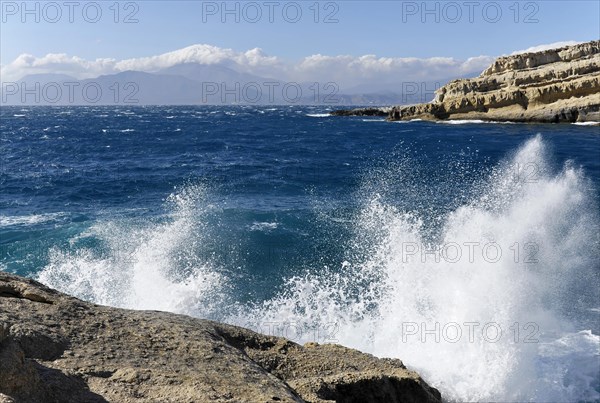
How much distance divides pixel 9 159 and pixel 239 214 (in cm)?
2917

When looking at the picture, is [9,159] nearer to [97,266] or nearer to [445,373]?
[97,266]

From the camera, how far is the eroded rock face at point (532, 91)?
6184cm

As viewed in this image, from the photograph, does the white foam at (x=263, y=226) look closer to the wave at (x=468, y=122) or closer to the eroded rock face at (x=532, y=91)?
the eroded rock face at (x=532, y=91)

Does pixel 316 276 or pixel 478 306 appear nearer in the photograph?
pixel 478 306

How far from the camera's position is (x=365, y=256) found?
17.0 meters

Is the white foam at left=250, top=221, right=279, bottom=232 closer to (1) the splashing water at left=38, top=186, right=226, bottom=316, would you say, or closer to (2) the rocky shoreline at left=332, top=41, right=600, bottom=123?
(1) the splashing water at left=38, top=186, right=226, bottom=316

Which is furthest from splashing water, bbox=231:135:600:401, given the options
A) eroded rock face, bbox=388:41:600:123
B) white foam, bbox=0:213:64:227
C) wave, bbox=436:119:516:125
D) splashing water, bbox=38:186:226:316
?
wave, bbox=436:119:516:125

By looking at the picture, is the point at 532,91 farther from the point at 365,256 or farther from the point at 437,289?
the point at 437,289

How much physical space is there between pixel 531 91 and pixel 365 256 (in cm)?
5784

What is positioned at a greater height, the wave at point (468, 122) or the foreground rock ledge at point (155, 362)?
the wave at point (468, 122)

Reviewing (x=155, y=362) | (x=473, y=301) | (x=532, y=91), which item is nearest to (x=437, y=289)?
(x=473, y=301)

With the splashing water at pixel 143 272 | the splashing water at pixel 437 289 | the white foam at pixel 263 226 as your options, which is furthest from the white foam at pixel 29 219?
the white foam at pixel 263 226

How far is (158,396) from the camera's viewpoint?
4.09m

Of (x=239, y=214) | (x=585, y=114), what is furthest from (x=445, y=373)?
(x=585, y=114)
